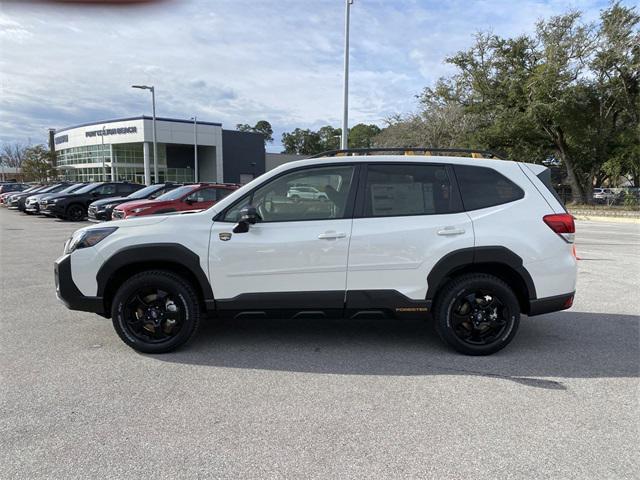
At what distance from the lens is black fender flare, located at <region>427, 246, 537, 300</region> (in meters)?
4.15

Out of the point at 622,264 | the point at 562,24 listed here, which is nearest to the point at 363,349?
the point at 622,264

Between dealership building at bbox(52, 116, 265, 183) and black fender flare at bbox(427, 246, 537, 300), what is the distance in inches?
2094

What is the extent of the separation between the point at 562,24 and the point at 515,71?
3.49 meters

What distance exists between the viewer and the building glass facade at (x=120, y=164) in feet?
192

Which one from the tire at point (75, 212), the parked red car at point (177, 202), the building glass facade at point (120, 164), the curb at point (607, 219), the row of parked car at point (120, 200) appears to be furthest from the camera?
the building glass facade at point (120, 164)

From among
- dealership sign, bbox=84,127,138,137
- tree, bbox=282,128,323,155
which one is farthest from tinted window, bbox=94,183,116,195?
tree, bbox=282,128,323,155

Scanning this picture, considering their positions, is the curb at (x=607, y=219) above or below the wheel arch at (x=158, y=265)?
below

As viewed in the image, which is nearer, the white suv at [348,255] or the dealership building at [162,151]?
the white suv at [348,255]

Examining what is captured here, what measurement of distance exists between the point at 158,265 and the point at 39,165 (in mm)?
65605

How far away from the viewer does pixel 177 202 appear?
41.3ft

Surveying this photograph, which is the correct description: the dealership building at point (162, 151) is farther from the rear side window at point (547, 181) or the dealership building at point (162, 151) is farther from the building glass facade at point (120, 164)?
the rear side window at point (547, 181)

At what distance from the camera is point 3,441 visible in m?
2.87

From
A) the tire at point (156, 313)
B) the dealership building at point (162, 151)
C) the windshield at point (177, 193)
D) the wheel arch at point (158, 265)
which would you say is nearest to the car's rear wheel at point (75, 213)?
the windshield at point (177, 193)

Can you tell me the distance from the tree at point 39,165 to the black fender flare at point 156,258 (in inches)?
2574
